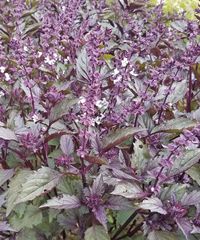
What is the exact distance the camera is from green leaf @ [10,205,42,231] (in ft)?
7.45

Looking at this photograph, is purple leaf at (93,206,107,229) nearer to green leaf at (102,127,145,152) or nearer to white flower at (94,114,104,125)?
green leaf at (102,127,145,152)

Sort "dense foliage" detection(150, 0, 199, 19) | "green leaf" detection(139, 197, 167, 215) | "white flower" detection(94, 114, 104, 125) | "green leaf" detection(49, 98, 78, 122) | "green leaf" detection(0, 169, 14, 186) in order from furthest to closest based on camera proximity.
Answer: "dense foliage" detection(150, 0, 199, 19)
"white flower" detection(94, 114, 104, 125)
"green leaf" detection(0, 169, 14, 186)
"green leaf" detection(49, 98, 78, 122)
"green leaf" detection(139, 197, 167, 215)

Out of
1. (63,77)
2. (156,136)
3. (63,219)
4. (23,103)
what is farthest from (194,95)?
(63,219)

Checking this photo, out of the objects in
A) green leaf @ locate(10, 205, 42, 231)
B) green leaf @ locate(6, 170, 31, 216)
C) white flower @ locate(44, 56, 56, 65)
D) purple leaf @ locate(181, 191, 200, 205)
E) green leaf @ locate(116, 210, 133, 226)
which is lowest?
green leaf @ locate(116, 210, 133, 226)

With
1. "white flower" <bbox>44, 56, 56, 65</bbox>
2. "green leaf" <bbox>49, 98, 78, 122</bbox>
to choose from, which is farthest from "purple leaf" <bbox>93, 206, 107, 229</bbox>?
"white flower" <bbox>44, 56, 56, 65</bbox>

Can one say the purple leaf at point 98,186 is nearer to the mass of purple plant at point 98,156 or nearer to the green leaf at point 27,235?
the mass of purple plant at point 98,156

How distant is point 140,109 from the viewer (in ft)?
7.13

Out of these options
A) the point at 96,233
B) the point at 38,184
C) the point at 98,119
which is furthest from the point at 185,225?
the point at 98,119

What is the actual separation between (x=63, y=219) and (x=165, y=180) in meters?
0.47

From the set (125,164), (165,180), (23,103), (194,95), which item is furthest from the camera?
(194,95)

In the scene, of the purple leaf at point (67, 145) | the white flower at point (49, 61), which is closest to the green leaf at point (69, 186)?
the purple leaf at point (67, 145)

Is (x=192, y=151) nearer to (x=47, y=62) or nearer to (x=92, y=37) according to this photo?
(x=92, y=37)

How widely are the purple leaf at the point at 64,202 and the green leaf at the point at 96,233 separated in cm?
11

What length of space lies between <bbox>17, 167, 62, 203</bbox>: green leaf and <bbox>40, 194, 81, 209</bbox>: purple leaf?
0.17 ft
